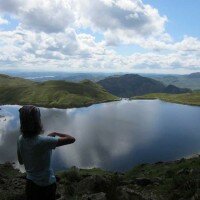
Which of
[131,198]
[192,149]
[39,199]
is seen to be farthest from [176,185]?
[192,149]

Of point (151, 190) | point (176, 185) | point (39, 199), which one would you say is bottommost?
point (151, 190)

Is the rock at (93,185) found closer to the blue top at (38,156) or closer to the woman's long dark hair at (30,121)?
the blue top at (38,156)

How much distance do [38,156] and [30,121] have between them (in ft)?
3.35

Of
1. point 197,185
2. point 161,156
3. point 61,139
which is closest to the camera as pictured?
point 61,139

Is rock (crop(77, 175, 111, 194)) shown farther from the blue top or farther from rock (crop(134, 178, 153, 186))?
the blue top

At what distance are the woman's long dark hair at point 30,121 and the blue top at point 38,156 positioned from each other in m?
0.19

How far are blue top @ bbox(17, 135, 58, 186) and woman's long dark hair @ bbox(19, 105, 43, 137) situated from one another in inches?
7.7

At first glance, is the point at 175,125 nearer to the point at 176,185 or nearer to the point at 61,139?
the point at 176,185

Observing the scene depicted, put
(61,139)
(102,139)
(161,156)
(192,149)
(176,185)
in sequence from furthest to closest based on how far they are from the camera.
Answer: (102,139) < (192,149) < (161,156) < (176,185) < (61,139)

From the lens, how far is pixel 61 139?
8.38 m

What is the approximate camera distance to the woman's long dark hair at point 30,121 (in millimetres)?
8016

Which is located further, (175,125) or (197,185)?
(175,125)

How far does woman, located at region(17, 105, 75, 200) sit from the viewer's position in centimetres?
839

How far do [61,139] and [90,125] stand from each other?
550ft
